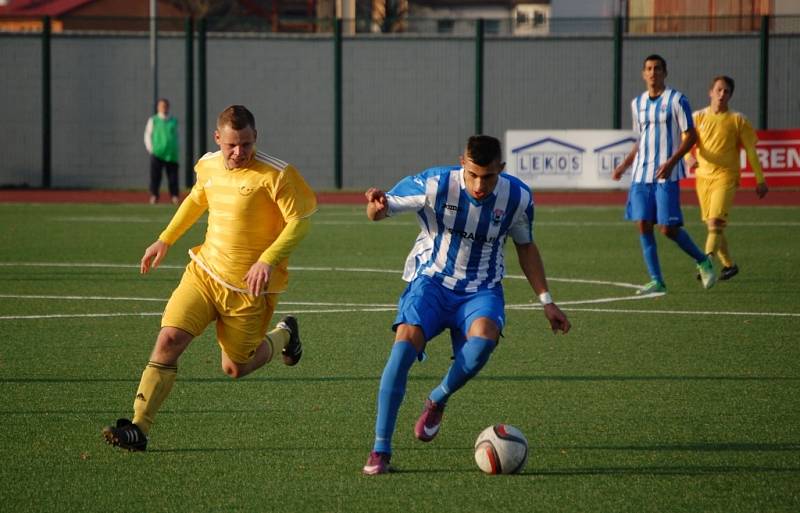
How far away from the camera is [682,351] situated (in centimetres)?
967

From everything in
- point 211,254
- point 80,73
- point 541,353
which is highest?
point 80,73

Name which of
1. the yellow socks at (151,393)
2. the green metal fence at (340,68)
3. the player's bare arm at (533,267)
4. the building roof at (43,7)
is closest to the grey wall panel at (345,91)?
the green metal fence at (340,68)

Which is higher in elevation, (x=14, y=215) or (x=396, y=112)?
(x=396, y=112)

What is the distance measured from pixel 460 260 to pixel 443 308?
11.3 inches

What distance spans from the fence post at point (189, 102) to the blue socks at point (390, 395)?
82.9ft

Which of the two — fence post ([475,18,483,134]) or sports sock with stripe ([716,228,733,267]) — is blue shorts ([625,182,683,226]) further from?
fence post ([475,18,483,134])

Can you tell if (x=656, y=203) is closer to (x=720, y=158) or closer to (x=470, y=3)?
(x=720, y=158)

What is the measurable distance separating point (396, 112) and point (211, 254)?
2537 centimetres

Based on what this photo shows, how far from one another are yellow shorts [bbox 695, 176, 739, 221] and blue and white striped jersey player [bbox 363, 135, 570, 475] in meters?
8.30

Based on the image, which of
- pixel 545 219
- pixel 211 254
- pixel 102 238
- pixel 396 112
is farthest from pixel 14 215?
pixel 211 254

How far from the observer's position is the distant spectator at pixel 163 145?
25750 mm

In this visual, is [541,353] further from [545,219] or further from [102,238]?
[545,219]

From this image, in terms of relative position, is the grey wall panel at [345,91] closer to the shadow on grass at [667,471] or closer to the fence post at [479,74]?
the fence post at [479,74]

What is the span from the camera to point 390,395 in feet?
20.1
